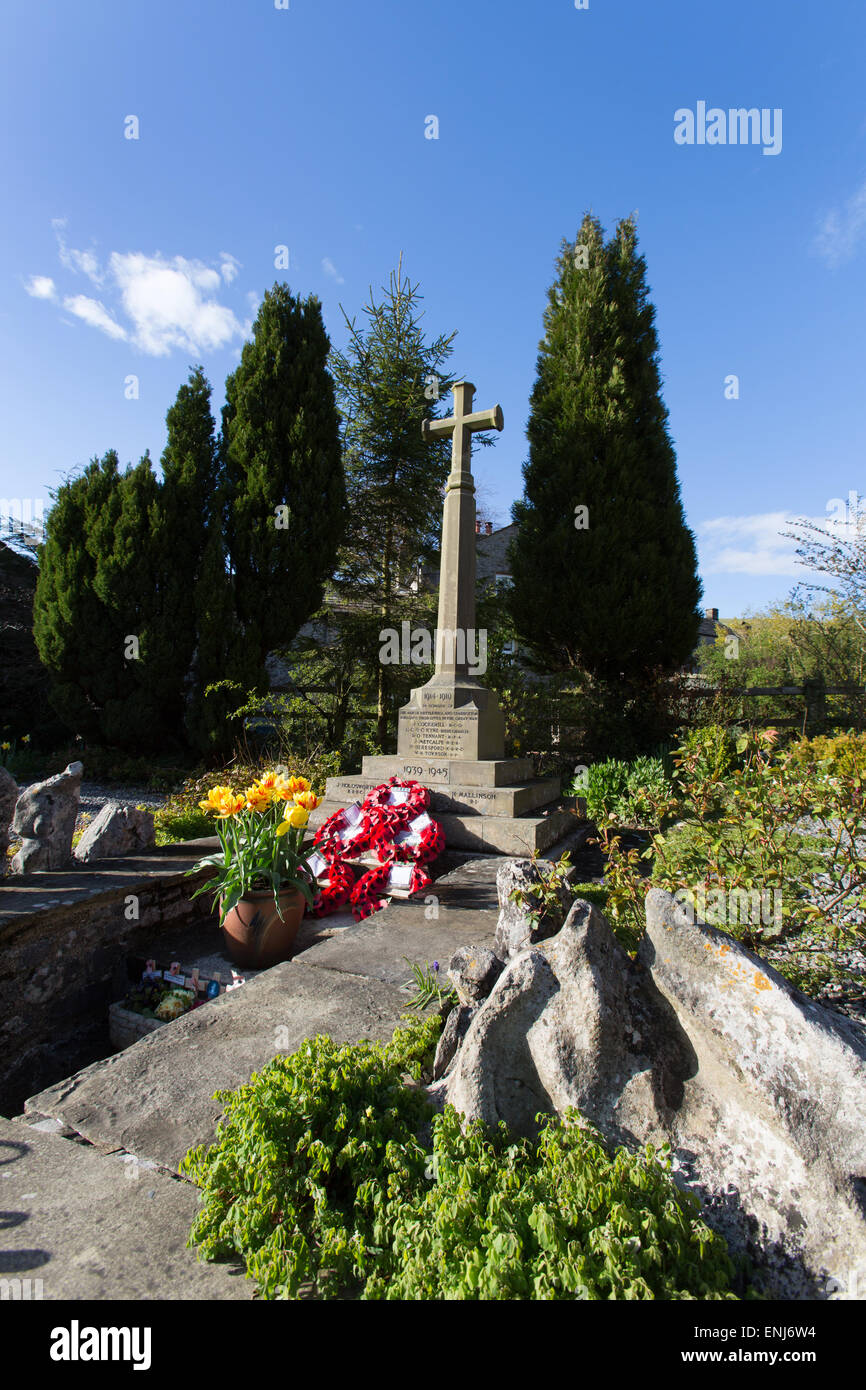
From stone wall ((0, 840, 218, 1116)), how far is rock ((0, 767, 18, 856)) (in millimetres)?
272

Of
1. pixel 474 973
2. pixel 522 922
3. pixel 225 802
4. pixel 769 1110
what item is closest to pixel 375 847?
pixel 225 802

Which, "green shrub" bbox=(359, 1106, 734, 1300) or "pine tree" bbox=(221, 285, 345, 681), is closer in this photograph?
"green shrub" bbox=(359, 1106, 734, 1300)

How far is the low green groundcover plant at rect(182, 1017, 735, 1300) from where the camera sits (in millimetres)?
1254

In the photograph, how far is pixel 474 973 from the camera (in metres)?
2.11

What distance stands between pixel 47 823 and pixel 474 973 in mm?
3120

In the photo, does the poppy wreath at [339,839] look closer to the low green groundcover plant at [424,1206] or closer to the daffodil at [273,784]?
the daffodil at [273,784]

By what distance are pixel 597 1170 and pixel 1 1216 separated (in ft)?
4.67

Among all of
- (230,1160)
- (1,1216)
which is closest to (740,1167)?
(230,1160)

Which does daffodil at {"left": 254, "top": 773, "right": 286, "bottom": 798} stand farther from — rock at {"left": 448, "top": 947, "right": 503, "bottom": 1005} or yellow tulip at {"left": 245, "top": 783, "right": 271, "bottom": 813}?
rock at {"left": 448, "top": 947, "right": 503, "bottom": 1005}

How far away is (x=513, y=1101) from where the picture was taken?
1722mm

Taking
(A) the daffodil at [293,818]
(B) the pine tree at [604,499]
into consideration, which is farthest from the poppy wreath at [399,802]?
(B) the pine tree at [604,499]

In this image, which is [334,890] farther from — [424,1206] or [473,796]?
[424,1206]

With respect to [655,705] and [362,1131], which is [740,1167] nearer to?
[362,1131]

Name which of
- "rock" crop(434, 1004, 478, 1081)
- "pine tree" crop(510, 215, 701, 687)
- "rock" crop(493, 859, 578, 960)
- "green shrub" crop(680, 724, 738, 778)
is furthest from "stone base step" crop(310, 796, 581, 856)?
"pine tree" crop(510, 215, 701, 687)
